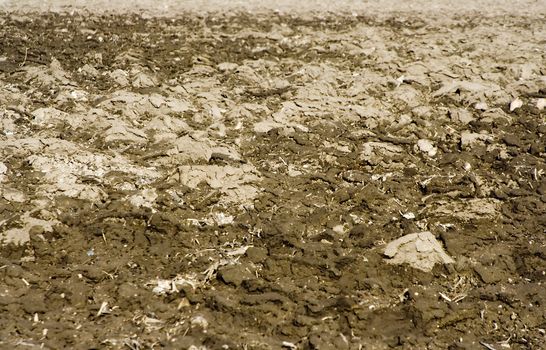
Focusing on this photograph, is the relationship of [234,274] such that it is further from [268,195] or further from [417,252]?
[417,252]

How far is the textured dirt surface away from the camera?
86.9 inches

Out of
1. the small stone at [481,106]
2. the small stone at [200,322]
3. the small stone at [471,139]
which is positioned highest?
the small stone at [481,106]

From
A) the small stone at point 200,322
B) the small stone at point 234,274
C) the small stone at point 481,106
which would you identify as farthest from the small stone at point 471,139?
the small stone at point 200,322

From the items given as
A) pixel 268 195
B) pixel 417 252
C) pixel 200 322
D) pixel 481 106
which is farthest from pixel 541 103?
pixel 200 322

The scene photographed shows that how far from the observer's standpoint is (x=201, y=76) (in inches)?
177

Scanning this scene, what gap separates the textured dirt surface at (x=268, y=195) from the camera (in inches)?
86.9

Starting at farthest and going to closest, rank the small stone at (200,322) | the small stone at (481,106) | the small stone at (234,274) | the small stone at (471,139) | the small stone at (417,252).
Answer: the small stone at (481,106) → the small stone at (471,139) → the small stone at (417,252) → the small stone at (234,274) → the small stone at (200,322)

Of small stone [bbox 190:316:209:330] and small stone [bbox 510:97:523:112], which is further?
A: small stone [bbox 510:97:523:112]

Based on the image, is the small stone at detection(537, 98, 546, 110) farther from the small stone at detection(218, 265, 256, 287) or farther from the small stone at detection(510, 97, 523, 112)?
the small stone at detection(218, 265, 256, 287)

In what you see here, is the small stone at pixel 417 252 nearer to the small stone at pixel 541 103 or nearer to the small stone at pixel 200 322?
the small stone at pixel 200 322

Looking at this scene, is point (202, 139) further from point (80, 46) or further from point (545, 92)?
point (545, 92)

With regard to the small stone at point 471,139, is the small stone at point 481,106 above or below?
above

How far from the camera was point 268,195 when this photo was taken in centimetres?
299

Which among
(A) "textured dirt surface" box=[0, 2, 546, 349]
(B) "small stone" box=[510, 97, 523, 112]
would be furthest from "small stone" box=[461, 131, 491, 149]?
(B) "small stone" box=[510, 97, 523, 112]
